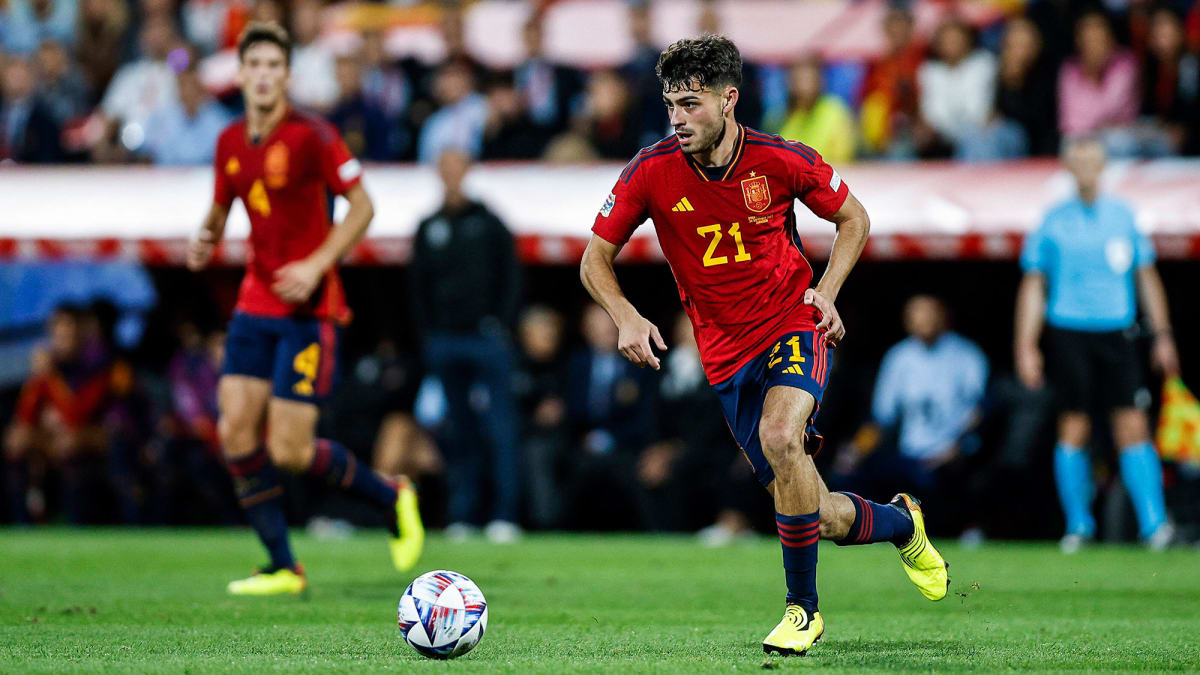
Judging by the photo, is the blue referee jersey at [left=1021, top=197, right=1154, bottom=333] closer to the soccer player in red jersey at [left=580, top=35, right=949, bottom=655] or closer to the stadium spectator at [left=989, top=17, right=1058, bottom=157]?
the stadium spectator at [left=989, top=17, right=1058, bottom=157]

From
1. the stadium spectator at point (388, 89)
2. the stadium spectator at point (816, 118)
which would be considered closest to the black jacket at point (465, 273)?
the stadium spectator at point (388, 89)

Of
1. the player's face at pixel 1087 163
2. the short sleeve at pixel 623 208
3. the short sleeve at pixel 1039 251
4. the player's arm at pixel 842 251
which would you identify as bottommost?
the short sleeve at pixel 1039 251

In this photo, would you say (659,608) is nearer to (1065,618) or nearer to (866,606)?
(866,606)

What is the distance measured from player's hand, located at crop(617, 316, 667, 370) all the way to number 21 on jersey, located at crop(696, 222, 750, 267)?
0.50 m

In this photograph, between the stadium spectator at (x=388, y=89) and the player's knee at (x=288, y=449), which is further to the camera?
the stadium spectator at (x=388, y=89)

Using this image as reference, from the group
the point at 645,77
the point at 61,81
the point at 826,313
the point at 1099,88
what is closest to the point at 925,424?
the point at 1099,88

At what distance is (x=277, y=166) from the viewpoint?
7.83 meters

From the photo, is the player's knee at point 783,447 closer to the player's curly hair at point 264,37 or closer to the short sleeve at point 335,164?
the short sleeve at point 335,164

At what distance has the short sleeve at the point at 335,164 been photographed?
781cm

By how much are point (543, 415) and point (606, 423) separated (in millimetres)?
517

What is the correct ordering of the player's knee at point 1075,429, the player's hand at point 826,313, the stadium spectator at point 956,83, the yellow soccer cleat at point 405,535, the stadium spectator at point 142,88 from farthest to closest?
the stadium spectator at point 142,88 → the stadium spectator at point 956,83 → the player's knee at point 1075,429 → the yellow soccer cleat at point 405,535 → the player's hand at point 826,313

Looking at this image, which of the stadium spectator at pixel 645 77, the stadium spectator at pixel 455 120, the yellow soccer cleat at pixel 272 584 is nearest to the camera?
the yellow soccer cleat at pixel 272 584

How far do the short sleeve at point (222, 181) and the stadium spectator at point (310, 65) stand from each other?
296 inches

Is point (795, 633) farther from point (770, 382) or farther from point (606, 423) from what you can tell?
point (606, 423)
